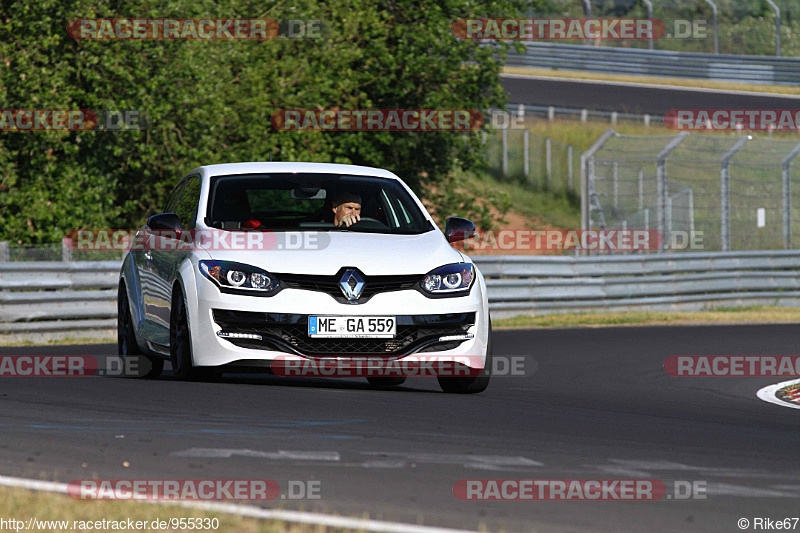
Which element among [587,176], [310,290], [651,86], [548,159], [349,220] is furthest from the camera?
[651,86]

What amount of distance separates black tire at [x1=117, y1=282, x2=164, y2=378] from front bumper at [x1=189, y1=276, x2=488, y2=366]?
5.23 feet

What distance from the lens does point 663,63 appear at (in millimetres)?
53000

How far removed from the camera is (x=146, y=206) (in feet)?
85.7

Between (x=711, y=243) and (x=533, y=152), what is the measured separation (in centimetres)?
1876

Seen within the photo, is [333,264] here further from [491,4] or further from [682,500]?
[491,4]

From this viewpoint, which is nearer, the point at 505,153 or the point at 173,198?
the point at 173,198

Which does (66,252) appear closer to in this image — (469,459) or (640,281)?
(640,281)

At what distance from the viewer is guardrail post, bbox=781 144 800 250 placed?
26812 millimetres

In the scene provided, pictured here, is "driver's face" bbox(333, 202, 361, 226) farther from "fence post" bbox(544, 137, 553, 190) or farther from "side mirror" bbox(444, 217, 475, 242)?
"fence post" bbox(544, 137, 553, 190)

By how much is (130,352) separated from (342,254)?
2.99 m

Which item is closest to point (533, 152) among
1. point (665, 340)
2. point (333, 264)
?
point (665, 340)

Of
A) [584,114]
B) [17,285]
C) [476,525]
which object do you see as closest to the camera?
[476,525]

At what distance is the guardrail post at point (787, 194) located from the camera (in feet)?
88.0

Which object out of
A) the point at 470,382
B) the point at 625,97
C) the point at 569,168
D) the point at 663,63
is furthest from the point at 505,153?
the point at 470,382
